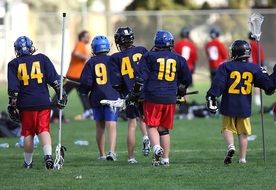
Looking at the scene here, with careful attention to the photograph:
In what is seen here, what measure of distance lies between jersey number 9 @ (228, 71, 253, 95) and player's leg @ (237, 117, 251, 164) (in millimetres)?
404

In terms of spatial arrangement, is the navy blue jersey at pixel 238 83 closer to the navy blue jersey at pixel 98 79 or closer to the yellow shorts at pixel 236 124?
the yellow shorts at pixel 236 124

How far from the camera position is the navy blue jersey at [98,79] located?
1419 cm

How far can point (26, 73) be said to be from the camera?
42.5 ft

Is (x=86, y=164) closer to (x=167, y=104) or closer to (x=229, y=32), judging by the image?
(x=167, y=104)

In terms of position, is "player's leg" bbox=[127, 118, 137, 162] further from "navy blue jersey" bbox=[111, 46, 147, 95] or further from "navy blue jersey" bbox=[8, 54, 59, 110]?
"navy blue jersey" bbox=[8, 54, 59, 110]

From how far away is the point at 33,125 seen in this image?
13.1 meters

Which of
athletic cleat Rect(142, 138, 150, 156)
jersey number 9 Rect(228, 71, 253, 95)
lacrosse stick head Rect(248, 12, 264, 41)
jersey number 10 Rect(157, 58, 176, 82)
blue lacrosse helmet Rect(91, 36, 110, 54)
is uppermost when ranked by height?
lacrosse stick head Rect(248, 12, 264, 41)

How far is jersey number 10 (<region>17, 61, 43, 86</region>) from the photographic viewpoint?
12938mm

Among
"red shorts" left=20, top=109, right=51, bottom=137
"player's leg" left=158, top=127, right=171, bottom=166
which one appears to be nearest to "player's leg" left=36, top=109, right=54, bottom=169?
"red shorts" left=20, top=109, right=51, bottom=137

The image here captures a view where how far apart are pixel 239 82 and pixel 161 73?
1068 millimetres

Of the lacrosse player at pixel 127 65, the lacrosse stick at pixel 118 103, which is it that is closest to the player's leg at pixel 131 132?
the lacrosse player at pixel 127 65

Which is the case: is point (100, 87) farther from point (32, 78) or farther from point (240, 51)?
point (240, 51)

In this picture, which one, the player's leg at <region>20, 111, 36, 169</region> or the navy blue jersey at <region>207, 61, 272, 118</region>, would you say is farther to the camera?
the navy blue jersey at <region>207, 61, 272, 118</region>

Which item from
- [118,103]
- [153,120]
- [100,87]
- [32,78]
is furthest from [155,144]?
[32,78]
